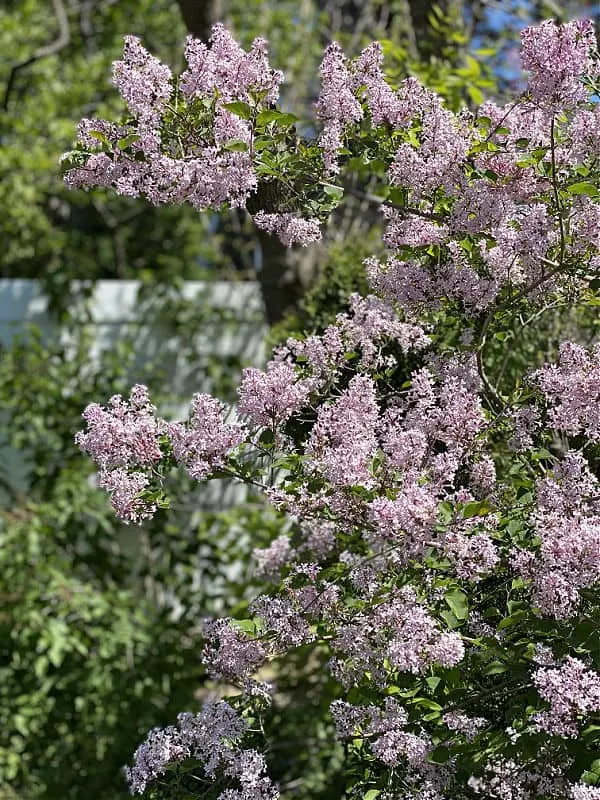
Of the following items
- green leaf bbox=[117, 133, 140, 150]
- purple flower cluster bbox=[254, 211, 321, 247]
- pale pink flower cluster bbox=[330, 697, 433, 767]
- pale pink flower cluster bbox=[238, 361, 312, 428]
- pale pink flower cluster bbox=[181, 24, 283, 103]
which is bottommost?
pale pink flower cluster bbox=[330, 697, 433, 767]

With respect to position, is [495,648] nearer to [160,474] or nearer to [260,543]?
[160,474]

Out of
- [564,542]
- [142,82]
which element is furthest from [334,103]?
[564,542]

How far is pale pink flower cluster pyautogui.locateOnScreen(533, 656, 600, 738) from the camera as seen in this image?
5.06 ft

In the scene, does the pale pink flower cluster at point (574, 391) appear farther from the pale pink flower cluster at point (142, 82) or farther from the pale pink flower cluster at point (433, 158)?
the pale pink flower cluster at point (142, 82)

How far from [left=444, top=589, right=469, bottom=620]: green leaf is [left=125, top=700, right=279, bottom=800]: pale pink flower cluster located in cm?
47

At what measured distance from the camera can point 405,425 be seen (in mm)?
1896

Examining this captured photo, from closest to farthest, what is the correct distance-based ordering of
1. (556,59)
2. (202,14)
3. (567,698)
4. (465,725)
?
1. (567,698)
2. (556,59)
3. (465,725)
4. (202,14)

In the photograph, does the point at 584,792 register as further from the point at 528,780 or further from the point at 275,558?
the point at 275,558

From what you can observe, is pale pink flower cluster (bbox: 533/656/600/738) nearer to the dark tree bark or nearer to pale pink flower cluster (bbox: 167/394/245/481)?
pale pink flower cluster (bbox: 167/394/245/481)

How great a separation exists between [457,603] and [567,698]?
0.25 m

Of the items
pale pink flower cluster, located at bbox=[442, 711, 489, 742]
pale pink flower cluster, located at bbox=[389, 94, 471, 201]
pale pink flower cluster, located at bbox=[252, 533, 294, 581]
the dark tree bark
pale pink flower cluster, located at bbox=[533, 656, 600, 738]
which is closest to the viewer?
pale pink flower cluster, located at bbox=[533, 656, 600, 738]

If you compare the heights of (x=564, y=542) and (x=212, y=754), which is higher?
(x=564, y=542)

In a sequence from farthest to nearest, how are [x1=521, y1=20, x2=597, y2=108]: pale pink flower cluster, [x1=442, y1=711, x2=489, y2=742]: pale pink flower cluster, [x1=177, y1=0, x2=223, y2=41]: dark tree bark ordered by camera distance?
[x1=177, y1=0, x2=223, y2=41]: dark tree bark, [x1=442, y1=711, x2=489, y2=742]: pale pink flower cluster, [x1=521, y1=20, x2=597, y2=108]: pale pink flower cluster

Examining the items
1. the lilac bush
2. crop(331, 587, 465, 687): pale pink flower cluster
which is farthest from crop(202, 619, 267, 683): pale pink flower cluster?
crop(331, 587, 465, 687): pale pink flower cluster
